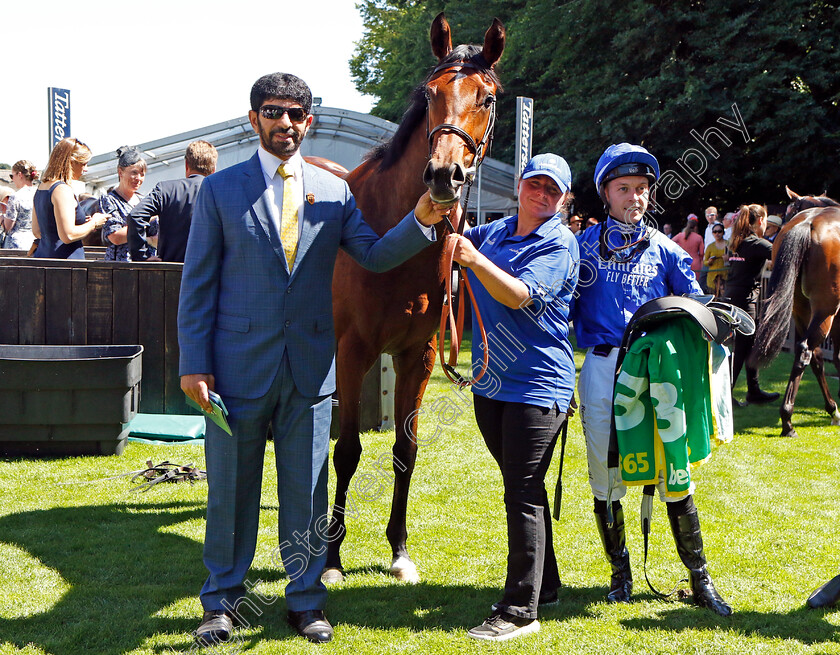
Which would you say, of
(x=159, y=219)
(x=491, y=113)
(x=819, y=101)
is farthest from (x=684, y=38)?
(x=491, y=113)

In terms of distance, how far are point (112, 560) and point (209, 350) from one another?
5.29ft

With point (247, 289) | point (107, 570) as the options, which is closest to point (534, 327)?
point (247, 289)

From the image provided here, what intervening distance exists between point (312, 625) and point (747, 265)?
7038 mm

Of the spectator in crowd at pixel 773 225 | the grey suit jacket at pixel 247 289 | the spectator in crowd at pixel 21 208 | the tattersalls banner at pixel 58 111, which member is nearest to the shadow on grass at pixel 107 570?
the grey suit jacket at pixel 247 289

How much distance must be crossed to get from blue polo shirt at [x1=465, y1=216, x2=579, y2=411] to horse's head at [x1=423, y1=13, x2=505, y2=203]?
1.28 feet

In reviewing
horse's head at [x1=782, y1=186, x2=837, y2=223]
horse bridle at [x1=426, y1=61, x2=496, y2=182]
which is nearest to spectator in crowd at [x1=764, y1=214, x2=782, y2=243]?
horse's head at [x1=782, y1=186, x2=837, y2=223]

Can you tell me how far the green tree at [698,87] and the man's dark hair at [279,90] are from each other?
12101 mm

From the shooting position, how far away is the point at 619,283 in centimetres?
327

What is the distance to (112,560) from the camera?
3.78 m

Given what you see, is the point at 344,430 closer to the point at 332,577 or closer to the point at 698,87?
the point at 332,577

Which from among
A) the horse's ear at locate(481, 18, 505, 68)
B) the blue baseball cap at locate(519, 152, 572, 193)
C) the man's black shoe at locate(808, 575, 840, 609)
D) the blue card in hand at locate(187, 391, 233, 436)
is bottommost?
the man's black shoe at locate(808, 575, 840, 609)

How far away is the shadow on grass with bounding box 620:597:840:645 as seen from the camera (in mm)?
3082

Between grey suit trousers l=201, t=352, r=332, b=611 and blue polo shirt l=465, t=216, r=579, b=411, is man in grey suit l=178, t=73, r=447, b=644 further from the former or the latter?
blue polo shirt l=465, t=216, r=579, b=411

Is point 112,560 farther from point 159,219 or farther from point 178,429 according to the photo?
point 159,219
